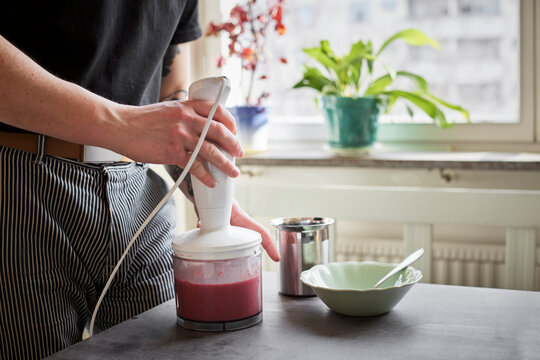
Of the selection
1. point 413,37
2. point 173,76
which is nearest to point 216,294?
point 173,76

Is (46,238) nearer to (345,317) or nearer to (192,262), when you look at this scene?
(192,262)

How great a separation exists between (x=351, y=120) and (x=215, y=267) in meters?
1.04

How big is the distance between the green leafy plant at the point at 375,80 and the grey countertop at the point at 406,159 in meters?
0.11

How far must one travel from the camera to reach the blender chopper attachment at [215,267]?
0.85 m

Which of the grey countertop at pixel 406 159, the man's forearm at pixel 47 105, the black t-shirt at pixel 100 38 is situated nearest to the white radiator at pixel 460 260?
the grey countertop at pixel 406 159

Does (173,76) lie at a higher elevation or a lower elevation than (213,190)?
higher

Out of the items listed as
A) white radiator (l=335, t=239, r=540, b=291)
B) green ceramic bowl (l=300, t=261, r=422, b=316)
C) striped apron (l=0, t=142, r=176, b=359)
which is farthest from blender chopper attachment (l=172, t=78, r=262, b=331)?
white radiator (l=335, t=239, r=540, b=291)

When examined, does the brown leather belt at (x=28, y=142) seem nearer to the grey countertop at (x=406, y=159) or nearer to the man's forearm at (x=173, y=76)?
the man's forearm at (x=173, y=76)

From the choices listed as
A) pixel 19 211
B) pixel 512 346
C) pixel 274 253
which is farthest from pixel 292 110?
pixel 512 346

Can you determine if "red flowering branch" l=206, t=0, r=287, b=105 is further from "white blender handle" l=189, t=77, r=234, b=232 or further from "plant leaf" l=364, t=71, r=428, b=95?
"white blender handle" l=189, t=77, r=234, b=232

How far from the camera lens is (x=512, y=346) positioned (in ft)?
2.54

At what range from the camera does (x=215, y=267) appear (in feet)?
2.80

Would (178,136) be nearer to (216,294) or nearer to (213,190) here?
(213,190)

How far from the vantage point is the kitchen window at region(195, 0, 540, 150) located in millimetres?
1903
